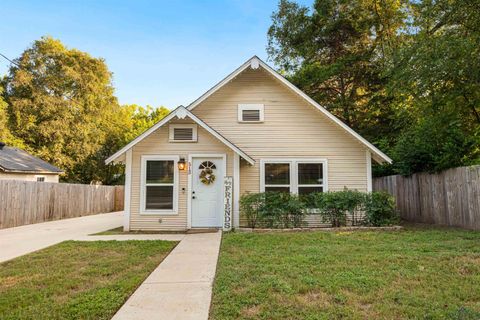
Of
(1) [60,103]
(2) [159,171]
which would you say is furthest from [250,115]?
(1) [60,103]

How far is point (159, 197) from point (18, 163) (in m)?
10.2

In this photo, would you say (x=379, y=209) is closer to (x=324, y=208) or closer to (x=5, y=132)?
(x=324, y=208)

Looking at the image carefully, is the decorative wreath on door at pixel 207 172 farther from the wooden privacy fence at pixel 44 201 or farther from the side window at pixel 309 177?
the wooden privacy fence at pixel 44 201

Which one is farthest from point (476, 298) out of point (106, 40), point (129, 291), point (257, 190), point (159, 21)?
point (106, 40)

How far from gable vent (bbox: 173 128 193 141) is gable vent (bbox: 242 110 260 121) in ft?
6.05

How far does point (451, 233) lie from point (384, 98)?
10.4 meters

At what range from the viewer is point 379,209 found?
30.0ft

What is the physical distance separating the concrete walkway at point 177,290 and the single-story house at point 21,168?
476 inches

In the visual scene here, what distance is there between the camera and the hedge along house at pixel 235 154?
9672 millimetres

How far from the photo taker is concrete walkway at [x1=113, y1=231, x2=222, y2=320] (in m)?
3.40

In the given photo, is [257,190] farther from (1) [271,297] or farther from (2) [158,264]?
(1) [271,297]

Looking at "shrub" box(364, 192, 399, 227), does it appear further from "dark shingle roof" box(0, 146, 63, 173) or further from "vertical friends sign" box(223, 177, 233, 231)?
"dark shingle roof" box(0, 146, 63, 173)

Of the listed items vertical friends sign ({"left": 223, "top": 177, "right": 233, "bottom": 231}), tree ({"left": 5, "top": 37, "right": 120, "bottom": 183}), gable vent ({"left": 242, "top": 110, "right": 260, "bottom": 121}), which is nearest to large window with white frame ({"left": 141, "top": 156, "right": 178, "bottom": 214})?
vertical friends sign ({"left": 223, "top": 177, "right": 233, "bottom": 231})

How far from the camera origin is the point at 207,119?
10.6m
